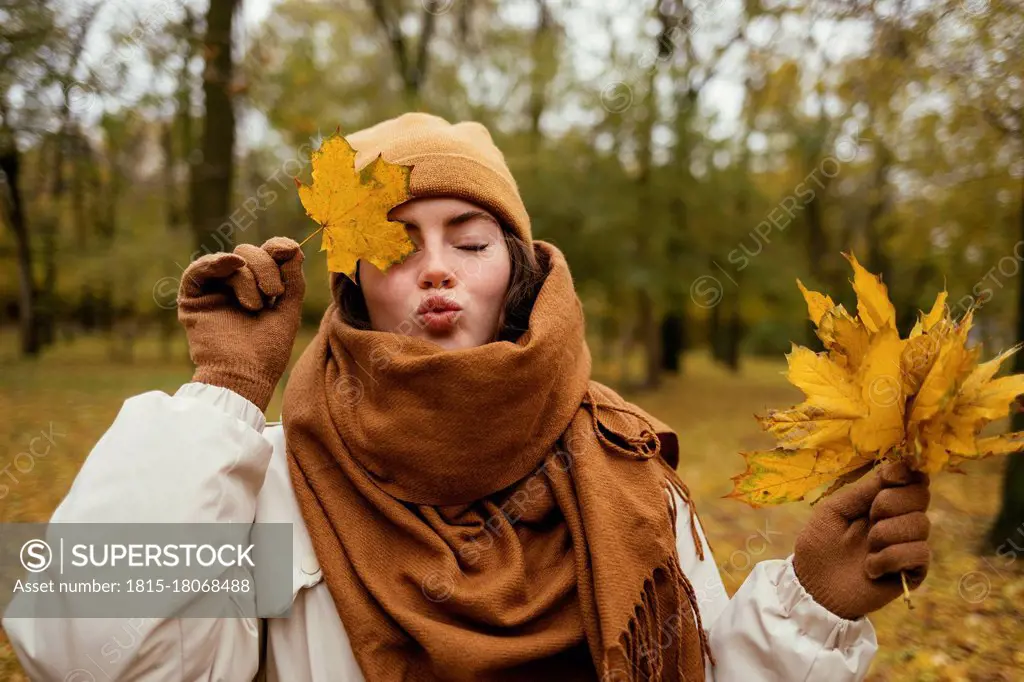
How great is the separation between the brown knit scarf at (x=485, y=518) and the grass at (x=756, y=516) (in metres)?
0.52

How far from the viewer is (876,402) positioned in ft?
4.07

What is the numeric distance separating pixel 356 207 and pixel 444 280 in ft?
0.87

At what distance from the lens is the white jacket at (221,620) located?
128cm

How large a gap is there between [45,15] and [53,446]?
117 inches

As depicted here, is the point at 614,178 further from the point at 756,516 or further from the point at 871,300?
the point at 871,300

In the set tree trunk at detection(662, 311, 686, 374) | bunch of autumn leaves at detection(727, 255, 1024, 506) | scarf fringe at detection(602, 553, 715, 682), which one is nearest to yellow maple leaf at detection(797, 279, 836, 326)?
bunch of autumn leaves at detection(727, 255, 1024, 506)

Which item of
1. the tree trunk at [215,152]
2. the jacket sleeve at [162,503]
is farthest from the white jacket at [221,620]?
the tree trunk at [215,152]

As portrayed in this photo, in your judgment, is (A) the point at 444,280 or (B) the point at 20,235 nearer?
(A) the point at 444,280

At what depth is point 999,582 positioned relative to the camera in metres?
4.02

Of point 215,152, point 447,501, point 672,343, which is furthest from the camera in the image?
point 672,343

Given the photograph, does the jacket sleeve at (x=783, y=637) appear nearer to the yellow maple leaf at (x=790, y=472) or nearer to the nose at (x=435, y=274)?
the yellow maple leaf at (x=790, y=472)

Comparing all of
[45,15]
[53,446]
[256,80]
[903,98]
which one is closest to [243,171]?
[256,80]

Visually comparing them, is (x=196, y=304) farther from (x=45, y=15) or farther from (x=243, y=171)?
(x=243, y=171)

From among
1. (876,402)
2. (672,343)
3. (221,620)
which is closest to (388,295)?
(221,620)
